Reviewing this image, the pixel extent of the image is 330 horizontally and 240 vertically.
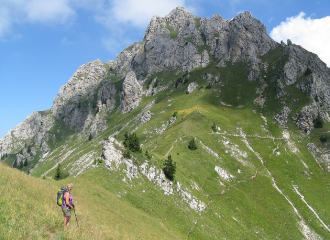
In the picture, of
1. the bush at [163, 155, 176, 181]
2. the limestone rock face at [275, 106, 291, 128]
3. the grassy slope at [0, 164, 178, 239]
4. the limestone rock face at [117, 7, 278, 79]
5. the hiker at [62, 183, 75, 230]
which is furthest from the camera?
the limestone rock face at [117, 7, 278, 79]

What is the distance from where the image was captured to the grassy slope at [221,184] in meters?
28.2

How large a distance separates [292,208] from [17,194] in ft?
201

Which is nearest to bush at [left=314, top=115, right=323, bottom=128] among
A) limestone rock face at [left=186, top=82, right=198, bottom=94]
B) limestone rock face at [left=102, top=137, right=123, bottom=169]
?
limestone rock face at [left=186, top=82, right=198, bottom=94]

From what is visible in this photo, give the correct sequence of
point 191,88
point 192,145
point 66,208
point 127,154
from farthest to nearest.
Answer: point 191,88, point 192,145, point 127,154, point 66,208

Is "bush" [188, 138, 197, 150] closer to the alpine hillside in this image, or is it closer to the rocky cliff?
the alpine hillside

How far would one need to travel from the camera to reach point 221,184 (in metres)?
→ 54.1

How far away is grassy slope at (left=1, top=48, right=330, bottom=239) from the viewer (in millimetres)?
28203

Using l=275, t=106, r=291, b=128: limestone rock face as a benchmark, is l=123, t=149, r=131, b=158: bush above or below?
below

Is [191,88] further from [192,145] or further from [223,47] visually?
[223,47]

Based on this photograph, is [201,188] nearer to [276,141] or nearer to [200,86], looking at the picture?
[276,141]

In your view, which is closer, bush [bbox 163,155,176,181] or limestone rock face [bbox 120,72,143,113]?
bush [bbox 163,155,176,181]

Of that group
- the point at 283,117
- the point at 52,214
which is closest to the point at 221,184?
the point at 52,214

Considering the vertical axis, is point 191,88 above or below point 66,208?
above

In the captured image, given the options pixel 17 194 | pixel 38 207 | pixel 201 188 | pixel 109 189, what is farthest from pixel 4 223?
pixel 201 188
